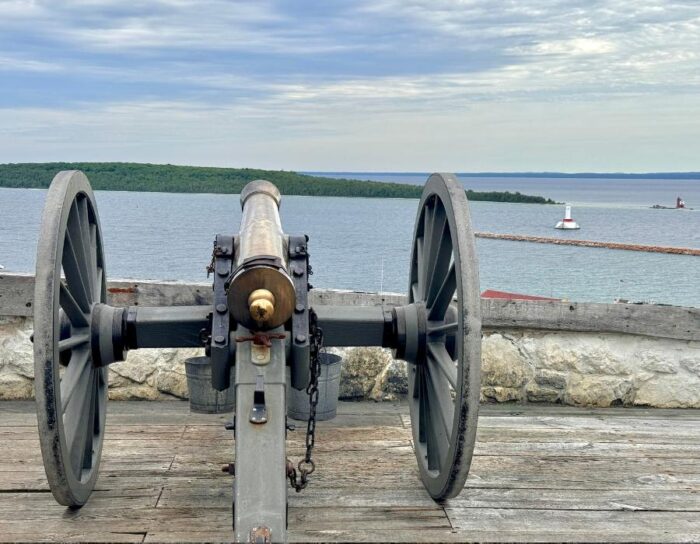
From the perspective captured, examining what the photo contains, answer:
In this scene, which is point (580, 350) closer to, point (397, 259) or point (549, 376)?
point (549, 376)

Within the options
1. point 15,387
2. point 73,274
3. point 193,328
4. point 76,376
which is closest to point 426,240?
point 193,328

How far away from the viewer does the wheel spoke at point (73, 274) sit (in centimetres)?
448

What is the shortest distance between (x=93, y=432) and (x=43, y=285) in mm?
1408

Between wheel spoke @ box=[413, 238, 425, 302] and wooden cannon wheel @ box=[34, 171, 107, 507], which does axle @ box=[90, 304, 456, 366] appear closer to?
wooden cannon wheel @ box=[34, 171, 107, 507]

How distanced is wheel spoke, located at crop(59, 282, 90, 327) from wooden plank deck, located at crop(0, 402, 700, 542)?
0.81 meters

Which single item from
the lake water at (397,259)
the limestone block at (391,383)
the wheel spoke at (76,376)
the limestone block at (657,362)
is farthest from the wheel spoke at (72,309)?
the lake water at (397,259)

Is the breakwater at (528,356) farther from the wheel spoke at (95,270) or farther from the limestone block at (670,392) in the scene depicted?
the wheel spoke at (95,270)

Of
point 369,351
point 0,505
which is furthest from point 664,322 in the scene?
point 0,505

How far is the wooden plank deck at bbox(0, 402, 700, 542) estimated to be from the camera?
4.22 meters

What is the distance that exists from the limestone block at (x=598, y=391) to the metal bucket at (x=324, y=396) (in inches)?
67.6

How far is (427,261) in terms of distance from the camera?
17.2ft

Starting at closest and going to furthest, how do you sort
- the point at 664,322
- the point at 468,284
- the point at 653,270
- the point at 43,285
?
1. the point at 43,285
2. the point at 468,284
3. the point at 664,322
4. the point at 653,270

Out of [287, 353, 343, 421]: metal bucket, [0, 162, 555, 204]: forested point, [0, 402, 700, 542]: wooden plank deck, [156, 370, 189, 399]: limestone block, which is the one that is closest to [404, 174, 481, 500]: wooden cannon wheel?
[0, 402, 700, 542]: wooden plank deck

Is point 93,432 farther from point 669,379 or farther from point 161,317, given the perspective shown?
point 669,379
